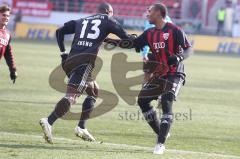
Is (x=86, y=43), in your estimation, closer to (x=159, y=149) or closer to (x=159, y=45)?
(x=159, y=45)

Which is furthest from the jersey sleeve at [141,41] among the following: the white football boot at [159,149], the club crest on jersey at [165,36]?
the white football boot at [159,149]

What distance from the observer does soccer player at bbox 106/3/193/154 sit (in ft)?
33.8

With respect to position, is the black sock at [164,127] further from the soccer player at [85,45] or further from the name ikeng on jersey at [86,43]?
the name ikeng on jersey at [86,43]

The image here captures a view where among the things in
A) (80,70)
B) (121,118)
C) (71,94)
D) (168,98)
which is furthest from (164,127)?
(121,118)

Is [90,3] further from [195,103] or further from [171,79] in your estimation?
[171,79]

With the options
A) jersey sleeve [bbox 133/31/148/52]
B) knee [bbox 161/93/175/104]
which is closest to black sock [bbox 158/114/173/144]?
knee [bbox 161/93/175/104]

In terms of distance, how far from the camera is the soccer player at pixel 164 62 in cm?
1031

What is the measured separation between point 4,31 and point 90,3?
4082 cm

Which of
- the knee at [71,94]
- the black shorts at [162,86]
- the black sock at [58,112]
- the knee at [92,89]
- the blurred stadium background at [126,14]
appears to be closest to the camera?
the black shorts at [162,86]

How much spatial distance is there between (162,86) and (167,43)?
2.27ft

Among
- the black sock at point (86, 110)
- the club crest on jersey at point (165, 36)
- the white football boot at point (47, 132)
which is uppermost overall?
the club crest on jersey at point (165, 36)

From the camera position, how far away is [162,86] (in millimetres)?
10789

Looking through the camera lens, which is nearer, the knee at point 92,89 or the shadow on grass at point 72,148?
the shadow on grass at point 72,148

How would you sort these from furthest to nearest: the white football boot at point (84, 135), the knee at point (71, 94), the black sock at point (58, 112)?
the white football boot at point (84, 135)
the knee at point (71, 94)
the black sock at point (58, 112)
